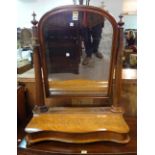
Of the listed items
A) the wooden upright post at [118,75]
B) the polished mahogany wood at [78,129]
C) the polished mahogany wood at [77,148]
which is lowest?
the polished mahogany wood at [77,148]

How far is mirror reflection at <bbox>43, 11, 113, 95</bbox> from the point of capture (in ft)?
3.20

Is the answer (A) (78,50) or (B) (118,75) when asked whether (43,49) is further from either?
(B) (118,75)

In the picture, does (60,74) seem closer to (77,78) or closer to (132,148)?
(77,78)

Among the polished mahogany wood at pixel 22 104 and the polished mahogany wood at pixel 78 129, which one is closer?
the polished mahogany wood at pixel 78 129

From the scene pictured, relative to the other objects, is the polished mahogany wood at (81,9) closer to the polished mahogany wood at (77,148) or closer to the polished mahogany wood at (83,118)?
the polished mahogany wood at (83,118)

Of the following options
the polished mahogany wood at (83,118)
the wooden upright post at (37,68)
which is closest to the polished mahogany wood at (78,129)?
the polished mahogany wood at (83,118)

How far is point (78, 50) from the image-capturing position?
1.04 m

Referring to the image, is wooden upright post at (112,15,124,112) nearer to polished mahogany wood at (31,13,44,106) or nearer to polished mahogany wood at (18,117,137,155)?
polished mahogany wood at (18,117,137,155)

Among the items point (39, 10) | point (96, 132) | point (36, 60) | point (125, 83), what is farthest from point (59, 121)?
point (39, 10)

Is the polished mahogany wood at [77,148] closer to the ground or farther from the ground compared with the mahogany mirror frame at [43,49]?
closer to the ground

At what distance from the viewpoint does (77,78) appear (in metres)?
1.11

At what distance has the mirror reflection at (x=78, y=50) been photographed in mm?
975

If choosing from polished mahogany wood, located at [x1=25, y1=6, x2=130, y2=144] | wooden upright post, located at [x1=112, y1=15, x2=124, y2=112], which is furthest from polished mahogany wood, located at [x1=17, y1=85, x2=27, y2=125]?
wooden upright post, located at [x1=112, y1=15, x2=124, y2=112]

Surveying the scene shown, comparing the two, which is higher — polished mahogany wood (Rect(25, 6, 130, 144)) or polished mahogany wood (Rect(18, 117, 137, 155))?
polished mahogany wood (Rect(25, 6, 130, 144))
